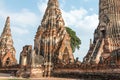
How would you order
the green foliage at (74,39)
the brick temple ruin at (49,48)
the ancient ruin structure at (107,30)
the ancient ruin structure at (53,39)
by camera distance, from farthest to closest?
1. the green foliage at (74,39)
2. the ancient ruin structure at (107,30)
3. the ancient ruin structure at (53,39)
4. the brick temple ruin at (49,48)

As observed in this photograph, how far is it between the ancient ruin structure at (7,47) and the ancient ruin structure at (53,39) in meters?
9.35

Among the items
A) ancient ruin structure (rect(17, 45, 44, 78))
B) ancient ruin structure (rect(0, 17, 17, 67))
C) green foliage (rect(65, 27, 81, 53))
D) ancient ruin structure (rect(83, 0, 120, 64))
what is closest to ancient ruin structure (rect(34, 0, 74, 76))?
ancient ruin structure (rect(17, 45, 44, 78))

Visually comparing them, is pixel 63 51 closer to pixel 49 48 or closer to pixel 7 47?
pixel 49 48

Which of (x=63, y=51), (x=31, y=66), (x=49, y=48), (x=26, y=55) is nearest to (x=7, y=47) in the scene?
(x=26, y=55)

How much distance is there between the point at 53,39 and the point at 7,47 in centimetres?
1391

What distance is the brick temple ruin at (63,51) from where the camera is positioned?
2292cm

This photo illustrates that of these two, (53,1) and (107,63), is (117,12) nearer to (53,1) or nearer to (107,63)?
(53,1)

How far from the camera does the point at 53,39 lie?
30.9 m

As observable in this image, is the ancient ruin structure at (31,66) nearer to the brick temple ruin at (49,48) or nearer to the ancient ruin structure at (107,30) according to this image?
the brick temple ruin at (49,48)

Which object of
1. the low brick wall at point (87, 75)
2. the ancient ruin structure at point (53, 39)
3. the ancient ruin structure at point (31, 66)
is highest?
the ancient ruin structure at point (53, 39)

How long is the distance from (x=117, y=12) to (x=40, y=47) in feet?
41.5

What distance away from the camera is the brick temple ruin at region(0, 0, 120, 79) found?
75.2ft

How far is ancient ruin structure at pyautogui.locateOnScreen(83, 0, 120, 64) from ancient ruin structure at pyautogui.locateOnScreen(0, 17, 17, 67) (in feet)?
45.5

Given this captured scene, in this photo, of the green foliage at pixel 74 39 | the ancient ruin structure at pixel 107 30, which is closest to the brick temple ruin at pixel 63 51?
the ancient ruin structure at pixel 107 30
